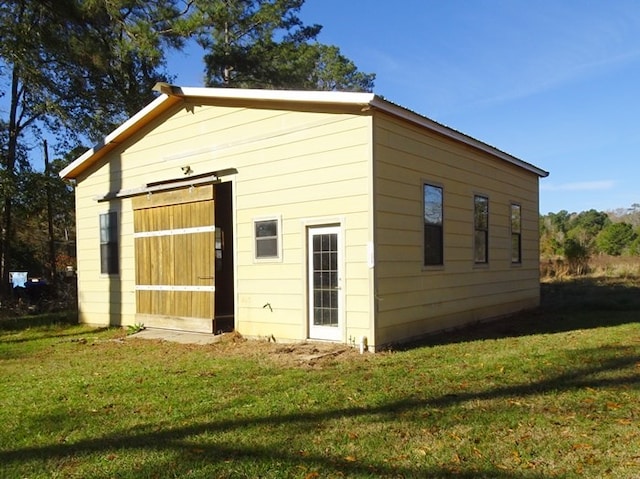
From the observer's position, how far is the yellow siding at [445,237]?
8305 mm

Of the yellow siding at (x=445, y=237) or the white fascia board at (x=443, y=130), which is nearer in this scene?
the white fascia board at (x=443, y=130)

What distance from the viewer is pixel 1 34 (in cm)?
1720

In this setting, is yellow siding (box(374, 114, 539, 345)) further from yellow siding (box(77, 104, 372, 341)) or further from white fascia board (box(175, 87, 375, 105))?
white fascia board (box(175, 87, 375, 105))

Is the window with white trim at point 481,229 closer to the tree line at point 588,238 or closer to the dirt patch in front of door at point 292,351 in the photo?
the dirt patch in front of door at point 292,351

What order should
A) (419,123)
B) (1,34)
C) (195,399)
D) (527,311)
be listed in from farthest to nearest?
(1,34)
(527,311)
(419,123)
(195,399)

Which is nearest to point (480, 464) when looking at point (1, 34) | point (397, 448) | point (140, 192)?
point (397, 448)

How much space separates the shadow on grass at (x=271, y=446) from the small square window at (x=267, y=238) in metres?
4.43

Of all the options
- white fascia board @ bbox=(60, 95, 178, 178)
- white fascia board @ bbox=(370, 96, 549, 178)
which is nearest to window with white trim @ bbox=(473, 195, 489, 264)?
white fascia board @ bbox=(370, 96, 549, 178)

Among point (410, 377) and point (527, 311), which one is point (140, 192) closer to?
point (410, 377)

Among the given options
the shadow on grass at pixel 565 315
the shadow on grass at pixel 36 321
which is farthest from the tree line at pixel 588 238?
the shadow on grass at pixel 36 321

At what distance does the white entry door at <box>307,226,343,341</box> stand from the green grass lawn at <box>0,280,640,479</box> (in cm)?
92

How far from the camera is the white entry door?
8.45m

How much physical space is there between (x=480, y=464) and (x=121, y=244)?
1024cm

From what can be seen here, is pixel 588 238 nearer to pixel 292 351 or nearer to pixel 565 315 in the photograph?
pixel 565 315
